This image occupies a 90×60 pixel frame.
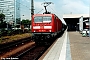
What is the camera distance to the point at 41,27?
695 inches

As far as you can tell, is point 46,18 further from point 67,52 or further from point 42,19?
point 67,52

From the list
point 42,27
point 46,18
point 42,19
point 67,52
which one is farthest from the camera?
point 46,18

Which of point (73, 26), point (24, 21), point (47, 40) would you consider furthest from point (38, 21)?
point (24, 21)

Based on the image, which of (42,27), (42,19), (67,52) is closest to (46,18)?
(42,19)

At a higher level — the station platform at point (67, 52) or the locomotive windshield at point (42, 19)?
the locomotive windshield at point (42, 19)

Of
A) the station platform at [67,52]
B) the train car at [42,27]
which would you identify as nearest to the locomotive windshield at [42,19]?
the train car at [42,27]

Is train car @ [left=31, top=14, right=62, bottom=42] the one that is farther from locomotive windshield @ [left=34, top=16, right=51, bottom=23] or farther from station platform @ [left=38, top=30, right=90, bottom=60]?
station platform @ [left=38, top=30, right=90, bottom=60]

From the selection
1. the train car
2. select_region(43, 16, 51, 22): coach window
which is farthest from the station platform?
select_region(43, 16, 51, 22): coach window

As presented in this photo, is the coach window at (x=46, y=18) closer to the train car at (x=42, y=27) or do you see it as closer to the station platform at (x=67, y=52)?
the train car at (x=42, y=27)

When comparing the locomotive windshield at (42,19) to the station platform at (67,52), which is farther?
the locomotive windshield at (42,19)

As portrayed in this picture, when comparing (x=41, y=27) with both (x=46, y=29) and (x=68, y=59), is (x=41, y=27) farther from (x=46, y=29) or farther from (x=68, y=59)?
(x=68, y=59)

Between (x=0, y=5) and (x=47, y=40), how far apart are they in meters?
45.4

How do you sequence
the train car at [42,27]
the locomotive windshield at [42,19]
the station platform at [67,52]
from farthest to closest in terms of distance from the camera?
the locomotive windshield at [42,19] < the train car at [42,27] < the station platform at [67,52]

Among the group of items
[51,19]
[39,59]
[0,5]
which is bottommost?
[39,59]
